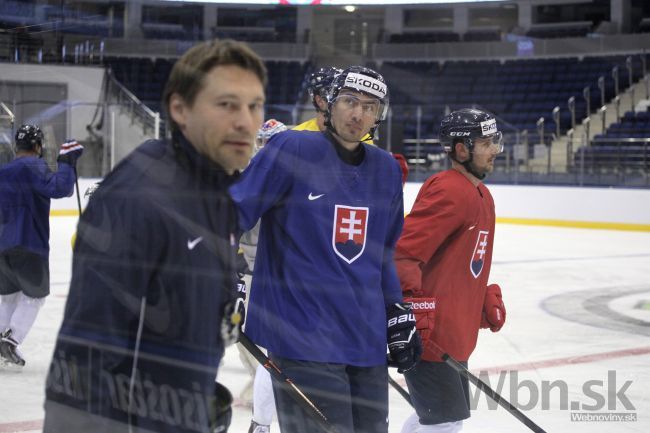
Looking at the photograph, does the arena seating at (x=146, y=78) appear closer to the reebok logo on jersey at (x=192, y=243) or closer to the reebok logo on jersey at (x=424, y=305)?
the reebok logo on jersey at (x=424, y=305)

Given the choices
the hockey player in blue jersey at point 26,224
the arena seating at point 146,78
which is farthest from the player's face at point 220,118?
the arena seating at point 146,78

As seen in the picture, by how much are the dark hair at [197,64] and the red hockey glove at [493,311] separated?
162 centimetres

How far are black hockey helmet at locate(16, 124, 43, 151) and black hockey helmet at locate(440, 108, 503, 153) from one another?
2.13 m

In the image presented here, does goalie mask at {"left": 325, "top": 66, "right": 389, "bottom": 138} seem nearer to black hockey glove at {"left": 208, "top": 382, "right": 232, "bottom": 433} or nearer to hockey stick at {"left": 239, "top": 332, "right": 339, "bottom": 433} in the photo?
hockey stick at {"left": 239, "top": 332, "right": 339, "bottom": 433}

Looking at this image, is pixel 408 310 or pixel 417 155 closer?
pixel 408 310

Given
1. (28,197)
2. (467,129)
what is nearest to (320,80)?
(467,129)

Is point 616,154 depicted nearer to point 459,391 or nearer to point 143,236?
point 459,391

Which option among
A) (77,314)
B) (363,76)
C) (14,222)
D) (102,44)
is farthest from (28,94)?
(77,314)

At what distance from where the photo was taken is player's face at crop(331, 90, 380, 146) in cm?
208

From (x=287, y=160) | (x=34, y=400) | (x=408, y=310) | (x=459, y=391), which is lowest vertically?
(x=34, y=400)

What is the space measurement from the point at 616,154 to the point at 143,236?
1126 cm

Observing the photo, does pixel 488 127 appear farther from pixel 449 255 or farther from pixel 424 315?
pixel 424 315

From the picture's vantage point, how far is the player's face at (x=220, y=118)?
47.1 inches

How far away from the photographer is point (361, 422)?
202 centimetres
